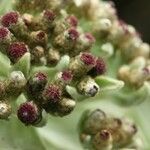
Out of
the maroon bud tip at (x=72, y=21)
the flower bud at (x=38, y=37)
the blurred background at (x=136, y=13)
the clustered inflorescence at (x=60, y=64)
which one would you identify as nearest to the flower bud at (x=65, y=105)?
the clustered inflorescence at (x=60, y=64)

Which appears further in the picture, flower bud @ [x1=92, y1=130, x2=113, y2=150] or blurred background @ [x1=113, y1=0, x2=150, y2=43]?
blurred background @ [x1=113, y1=0, x2=150, y2=43]

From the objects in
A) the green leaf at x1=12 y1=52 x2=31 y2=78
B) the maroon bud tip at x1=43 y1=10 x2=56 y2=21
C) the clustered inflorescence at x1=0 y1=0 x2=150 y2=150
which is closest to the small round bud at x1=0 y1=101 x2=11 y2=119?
the clustered inflorescence at x1=0 y1=0 x2=150 y2=150

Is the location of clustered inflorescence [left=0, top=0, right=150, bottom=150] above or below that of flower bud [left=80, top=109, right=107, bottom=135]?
above

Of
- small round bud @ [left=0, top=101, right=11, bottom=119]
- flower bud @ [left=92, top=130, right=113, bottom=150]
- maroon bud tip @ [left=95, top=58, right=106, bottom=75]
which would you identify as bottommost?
flower bud @ [left=92, top=130, right=113, bottom=150]

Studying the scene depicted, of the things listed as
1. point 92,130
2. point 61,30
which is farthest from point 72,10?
point 92,130

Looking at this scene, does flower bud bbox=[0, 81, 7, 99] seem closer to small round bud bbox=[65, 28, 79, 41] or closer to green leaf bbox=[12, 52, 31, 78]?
green leaf bbox=[12, 52, 31, 78]

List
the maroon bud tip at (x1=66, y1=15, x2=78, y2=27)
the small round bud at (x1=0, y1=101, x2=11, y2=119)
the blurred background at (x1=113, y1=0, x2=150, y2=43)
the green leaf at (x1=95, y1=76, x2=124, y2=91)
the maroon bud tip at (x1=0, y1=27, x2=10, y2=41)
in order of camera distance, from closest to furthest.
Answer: the small round bud at (x1=0, y1=101, x2=11, y2=119) < the maroon bud tip at (x1=0, y1=27, x2=10, y2=41) < the green leaf at (x1=95, y1=76, x2=124, y2=91) < the maroon bud tip at (x1=66, y1=15, x2=78, y2=27) < the blurred background at (x1=113, y1=0, x2=150, y2=43)

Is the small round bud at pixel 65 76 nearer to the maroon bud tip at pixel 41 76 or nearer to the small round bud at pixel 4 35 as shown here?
the maroon bud tip at pixel 41 76

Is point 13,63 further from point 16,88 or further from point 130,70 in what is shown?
point 130,70
